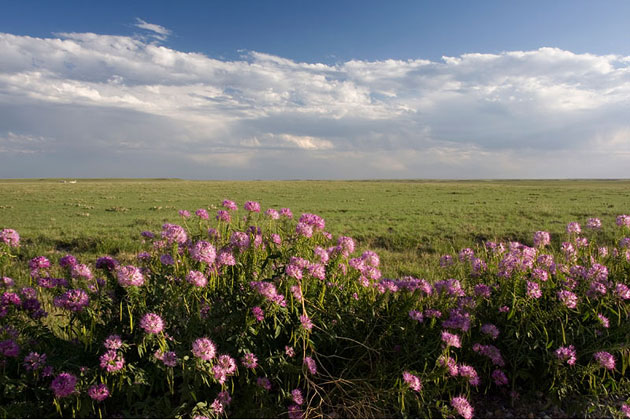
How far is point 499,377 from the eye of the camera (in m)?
3.09

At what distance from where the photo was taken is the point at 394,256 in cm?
974

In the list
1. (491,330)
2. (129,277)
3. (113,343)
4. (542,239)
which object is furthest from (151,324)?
(542,239)

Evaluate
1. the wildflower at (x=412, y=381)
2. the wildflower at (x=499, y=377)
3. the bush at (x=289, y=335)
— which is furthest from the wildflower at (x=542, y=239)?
the wildflower at (x=412, y=381)

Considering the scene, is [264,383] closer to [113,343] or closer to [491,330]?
[113,343]

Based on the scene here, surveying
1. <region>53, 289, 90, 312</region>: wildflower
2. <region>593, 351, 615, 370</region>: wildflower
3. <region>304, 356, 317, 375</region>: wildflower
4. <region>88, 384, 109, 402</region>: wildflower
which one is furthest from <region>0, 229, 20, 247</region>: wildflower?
<region>593, 351, 615, 370</region>: wildflower

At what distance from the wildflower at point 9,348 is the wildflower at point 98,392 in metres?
0.55

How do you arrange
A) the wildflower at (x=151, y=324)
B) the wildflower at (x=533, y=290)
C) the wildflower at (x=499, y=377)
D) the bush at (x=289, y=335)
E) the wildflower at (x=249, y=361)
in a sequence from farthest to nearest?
the wildflower at (x=533, y=290)
the wildflower at (x=499, y=377)
the wildflower at (x=249, y=361)
the bush at (x=289, y=335)
the wildflower at (x=151, y=324)

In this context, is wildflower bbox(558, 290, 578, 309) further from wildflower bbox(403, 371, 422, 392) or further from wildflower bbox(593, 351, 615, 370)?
wildflower bbox(403, 371, 422, 392)

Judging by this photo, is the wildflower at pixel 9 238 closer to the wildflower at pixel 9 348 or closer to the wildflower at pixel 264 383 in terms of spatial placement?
the wildflower at pixel 9 348

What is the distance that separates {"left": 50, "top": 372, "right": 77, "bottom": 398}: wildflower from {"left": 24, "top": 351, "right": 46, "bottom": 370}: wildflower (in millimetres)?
219

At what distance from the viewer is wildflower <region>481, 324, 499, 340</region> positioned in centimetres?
308

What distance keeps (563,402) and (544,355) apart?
0.40m

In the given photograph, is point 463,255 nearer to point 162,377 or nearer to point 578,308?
point 578,308

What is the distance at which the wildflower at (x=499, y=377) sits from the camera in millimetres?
3057
